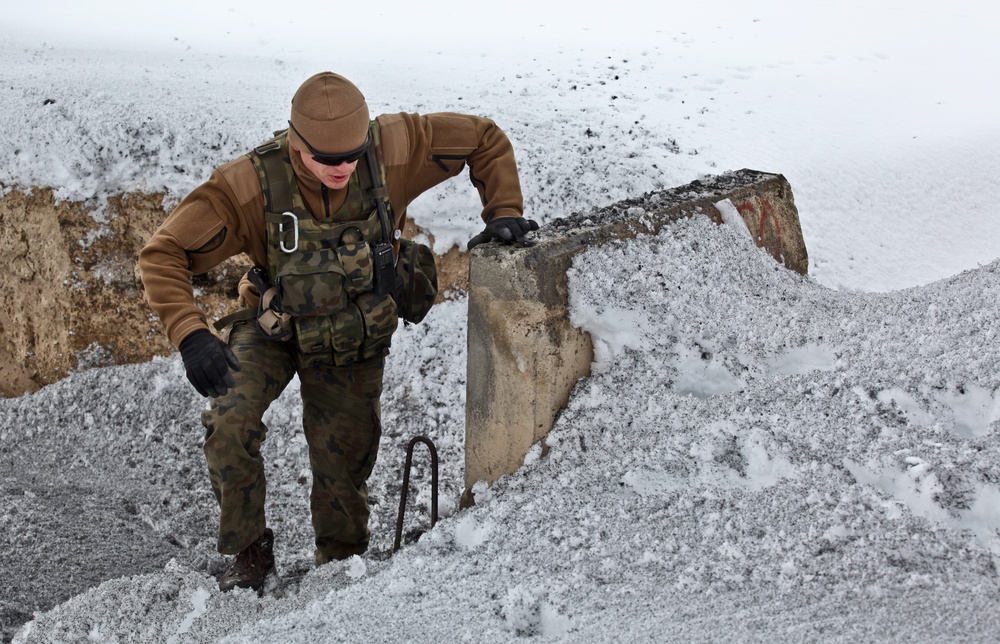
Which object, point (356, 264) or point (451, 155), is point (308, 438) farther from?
point (451, 155)

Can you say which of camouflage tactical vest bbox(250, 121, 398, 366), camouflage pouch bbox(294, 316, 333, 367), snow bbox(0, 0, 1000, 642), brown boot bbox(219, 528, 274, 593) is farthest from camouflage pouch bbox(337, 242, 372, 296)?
brown boot bbox(219, 528, 274, 593)

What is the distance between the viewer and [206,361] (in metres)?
2.58

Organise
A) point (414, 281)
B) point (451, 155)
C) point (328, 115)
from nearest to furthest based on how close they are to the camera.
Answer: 1. point (328, 115)
2. point (451, 155)
3. point (414, 281)

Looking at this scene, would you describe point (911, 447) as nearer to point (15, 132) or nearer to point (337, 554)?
point (337, 554)

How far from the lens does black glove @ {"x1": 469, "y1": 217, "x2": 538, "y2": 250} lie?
111 inches

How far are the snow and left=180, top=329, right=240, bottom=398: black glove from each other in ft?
2.10

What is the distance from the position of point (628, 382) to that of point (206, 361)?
4.41 ft

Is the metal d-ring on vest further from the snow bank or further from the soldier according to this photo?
the snow bank

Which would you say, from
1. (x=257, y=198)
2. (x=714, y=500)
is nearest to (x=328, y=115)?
(x=257, y=198)

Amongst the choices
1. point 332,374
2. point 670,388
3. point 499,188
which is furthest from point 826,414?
point 332,374

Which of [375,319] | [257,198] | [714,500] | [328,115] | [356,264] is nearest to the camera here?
[714,500]

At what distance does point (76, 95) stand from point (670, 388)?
14.7 ft

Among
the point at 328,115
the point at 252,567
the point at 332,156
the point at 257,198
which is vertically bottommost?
the point at 252,567

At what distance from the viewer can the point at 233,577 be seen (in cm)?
285
